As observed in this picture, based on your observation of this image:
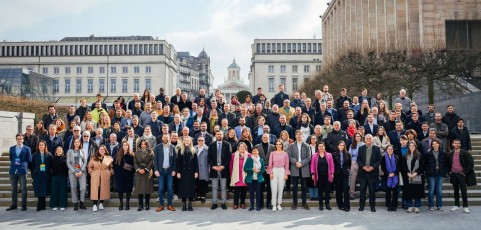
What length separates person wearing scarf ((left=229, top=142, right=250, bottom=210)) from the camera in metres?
11.3

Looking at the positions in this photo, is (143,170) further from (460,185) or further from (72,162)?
(460,185)

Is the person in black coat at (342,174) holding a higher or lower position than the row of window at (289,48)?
lower

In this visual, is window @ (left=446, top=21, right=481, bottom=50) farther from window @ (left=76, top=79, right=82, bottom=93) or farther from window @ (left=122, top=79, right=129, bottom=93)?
window @ (left=76, top=79, right=82, bottom=93)

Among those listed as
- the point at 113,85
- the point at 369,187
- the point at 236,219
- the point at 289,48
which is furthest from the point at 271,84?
the point at 236,219

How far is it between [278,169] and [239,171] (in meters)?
1.05

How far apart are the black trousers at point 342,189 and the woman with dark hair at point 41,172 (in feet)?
25.9

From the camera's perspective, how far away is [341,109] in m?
14.5

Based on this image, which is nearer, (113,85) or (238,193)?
(238,193)

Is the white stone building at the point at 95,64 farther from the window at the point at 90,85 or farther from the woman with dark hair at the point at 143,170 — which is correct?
the woman with dark hair at the point at 143,170

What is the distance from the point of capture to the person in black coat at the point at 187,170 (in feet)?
37.3

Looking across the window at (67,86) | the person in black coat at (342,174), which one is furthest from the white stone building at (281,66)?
the person in black coat at (342,174)

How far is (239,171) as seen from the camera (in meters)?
11.4

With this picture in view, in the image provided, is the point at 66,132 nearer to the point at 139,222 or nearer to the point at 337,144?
the point at 139,222

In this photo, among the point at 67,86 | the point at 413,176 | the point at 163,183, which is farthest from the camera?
the point at 67,86
